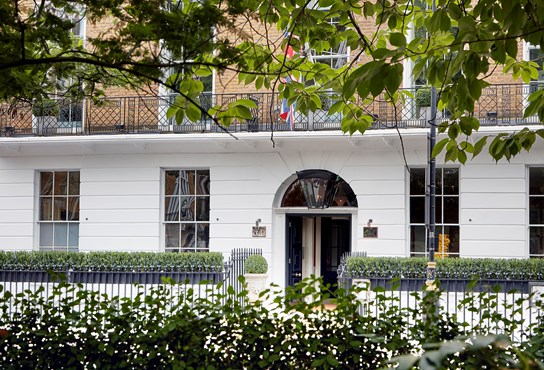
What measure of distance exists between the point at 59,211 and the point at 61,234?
Answer: 65 centimetres

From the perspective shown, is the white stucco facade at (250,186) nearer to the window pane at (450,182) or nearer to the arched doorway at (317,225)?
the arched doorway at (317,225)

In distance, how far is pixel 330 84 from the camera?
270 inches

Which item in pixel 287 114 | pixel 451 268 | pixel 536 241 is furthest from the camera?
pixel 536 241

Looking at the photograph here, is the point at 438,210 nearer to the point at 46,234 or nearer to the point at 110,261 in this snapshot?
the point at 110,261

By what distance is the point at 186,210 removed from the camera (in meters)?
20.6

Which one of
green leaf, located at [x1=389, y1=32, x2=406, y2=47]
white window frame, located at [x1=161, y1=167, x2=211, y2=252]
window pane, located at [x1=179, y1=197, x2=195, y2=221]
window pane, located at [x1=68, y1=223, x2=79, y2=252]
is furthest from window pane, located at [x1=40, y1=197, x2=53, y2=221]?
green leaf, located at [x1=389, y1=32, x2=406, y2=47]

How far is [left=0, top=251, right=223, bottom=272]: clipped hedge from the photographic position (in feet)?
59.4

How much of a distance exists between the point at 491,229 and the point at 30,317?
572 inches

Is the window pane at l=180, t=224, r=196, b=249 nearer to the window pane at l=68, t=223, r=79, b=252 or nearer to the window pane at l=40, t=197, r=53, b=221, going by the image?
the window pane at l=68, t=223, r=79, b=252

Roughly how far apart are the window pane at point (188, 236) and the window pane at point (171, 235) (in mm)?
179

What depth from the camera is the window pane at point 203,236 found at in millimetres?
20453

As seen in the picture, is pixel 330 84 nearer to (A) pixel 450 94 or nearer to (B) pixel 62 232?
(A) pixel 450 94

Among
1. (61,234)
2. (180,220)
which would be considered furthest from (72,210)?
(180,220)

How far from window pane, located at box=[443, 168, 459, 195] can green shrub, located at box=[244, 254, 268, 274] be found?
16.6 ft
